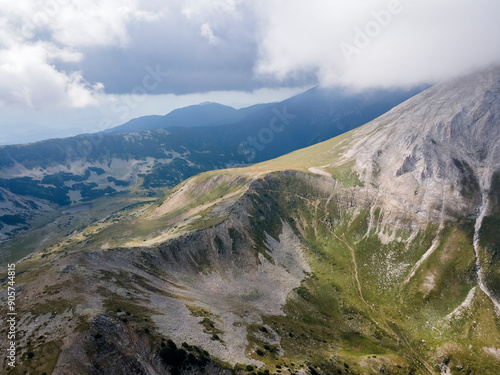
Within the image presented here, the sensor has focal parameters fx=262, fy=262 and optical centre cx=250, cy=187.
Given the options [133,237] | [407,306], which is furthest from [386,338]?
[133,237]

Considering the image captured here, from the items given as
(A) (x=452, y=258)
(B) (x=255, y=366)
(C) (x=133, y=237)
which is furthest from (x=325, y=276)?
(C) (x=133, y=237)

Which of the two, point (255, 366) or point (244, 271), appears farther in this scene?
point (244, 271)

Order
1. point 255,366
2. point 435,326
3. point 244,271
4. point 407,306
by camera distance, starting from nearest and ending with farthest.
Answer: point 255,366 < point 435,326 < point 407,306 < point 244,271

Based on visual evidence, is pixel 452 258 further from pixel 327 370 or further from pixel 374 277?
pixel 327 370

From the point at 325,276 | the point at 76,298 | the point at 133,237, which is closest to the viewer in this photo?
the point at 76,298

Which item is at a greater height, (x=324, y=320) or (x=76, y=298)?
(x=76, y=298)

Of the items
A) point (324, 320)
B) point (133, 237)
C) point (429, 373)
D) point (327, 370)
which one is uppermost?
point (133, 237)
